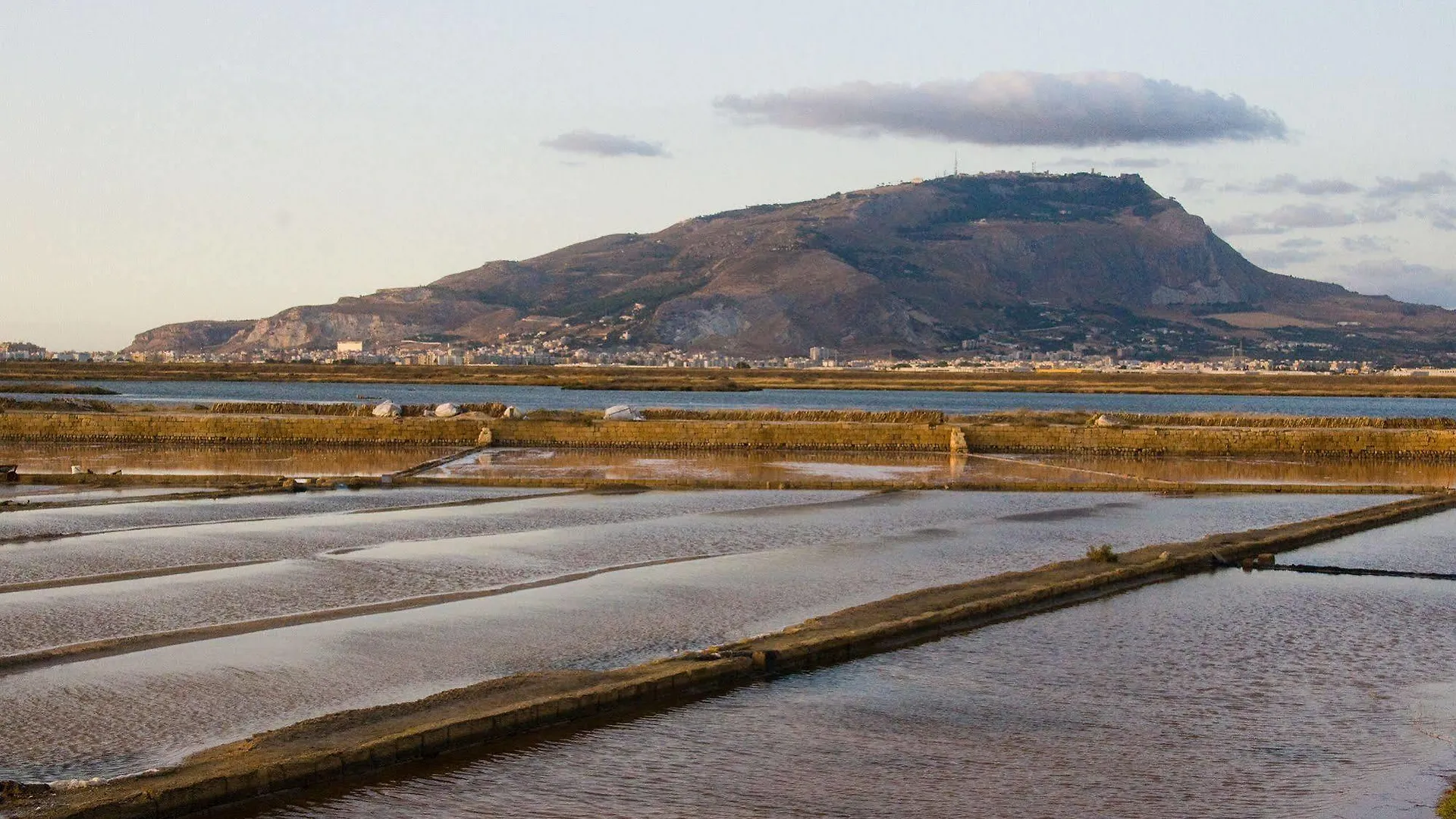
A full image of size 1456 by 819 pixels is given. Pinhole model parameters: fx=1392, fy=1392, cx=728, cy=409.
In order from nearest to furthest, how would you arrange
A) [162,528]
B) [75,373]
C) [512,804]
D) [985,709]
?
[512,804]
[985,709]
[162,528]
[75,373]

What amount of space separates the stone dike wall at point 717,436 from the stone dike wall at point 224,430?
2154 mm

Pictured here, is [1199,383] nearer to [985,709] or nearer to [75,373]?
[75,373]

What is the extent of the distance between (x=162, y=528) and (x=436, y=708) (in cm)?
1556

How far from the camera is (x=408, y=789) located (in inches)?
412

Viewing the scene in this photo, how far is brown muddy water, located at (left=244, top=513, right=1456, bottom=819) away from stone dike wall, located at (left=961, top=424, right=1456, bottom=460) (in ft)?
116

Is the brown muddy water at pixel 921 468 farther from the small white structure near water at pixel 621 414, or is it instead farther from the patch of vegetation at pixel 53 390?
the patch of vegetation at pixel 53 390

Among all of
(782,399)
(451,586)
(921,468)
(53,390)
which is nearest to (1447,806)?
(451,586)

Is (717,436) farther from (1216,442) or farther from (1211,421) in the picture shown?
(1211,421)

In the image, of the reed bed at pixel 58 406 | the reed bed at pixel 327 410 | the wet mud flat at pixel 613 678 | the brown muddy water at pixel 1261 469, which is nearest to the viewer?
the wet mud flat at pixel 613 678

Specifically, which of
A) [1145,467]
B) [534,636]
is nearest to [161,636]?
[534,636]

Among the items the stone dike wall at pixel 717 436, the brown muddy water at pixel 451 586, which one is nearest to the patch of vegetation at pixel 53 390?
the stone dike wall at pixel 717 436

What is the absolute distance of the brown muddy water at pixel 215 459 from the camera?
38875mm

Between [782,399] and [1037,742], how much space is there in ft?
311

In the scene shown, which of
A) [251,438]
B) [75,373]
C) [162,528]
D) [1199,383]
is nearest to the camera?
[162,528]
